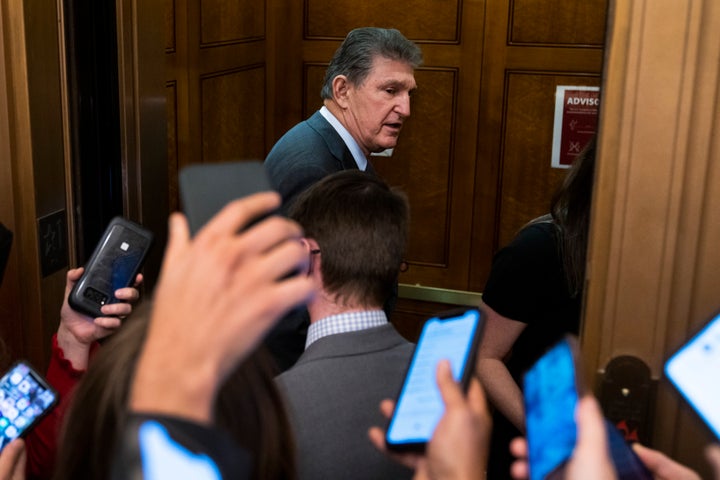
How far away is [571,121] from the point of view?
136 inches

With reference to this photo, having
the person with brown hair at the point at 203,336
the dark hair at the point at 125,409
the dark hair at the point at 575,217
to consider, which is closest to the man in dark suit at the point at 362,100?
the dark hair at the point at 575,217

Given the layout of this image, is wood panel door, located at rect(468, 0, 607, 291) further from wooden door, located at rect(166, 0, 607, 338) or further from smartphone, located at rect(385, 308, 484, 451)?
smartphone, located at rect(385, 308, 484, 451)

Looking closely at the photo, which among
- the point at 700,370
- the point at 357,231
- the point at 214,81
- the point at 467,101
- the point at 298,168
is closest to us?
the point at 700,370

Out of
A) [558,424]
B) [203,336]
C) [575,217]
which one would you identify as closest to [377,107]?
[575,217]

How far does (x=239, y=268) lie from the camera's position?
599mm

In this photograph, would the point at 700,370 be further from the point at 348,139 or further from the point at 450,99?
the point at 450,99

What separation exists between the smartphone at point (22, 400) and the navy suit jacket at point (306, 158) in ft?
3.08

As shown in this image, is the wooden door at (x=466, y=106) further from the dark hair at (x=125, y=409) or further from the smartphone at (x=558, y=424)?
the dark hair at (x=125, y=409)

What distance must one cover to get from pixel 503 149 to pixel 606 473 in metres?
2.93

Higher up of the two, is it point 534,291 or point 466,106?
point 466,106

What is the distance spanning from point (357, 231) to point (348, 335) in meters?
0.22

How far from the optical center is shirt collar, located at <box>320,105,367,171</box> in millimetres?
2518

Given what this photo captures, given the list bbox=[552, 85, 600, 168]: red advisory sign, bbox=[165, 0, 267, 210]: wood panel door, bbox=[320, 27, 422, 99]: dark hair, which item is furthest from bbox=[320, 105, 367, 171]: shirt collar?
bbox=[552, 85, 600, 168]: red advisory sign

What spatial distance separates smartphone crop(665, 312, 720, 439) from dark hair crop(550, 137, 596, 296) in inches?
28.9
